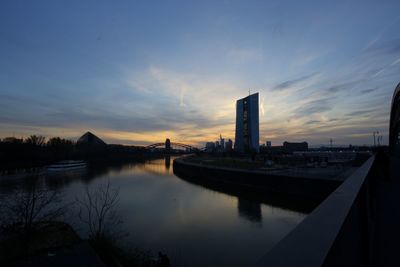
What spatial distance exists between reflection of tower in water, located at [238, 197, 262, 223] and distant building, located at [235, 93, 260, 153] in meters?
61.3

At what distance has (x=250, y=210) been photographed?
1542cm

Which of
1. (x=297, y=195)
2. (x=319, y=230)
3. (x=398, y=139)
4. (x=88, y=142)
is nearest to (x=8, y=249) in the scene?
(x=319, y=230)

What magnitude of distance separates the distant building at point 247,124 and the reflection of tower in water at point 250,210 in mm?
61260

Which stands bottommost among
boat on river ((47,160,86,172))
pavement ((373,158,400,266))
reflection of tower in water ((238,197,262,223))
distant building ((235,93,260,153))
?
reflection of tower in water ((238,197,262,223))

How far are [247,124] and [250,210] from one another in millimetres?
69689

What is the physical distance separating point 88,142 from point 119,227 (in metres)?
89.5

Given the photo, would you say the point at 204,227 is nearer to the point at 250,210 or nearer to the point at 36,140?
the point at 250,210

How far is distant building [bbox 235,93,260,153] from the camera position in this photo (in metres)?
80.6

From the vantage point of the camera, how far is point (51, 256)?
6.78m

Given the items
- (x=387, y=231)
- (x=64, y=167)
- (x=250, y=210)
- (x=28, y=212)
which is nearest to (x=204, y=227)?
(x=250, y=210)

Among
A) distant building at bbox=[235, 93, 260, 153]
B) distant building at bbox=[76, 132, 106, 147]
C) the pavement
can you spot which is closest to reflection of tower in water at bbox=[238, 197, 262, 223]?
the pavement

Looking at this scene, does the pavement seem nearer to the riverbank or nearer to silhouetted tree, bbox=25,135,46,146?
the riverbank

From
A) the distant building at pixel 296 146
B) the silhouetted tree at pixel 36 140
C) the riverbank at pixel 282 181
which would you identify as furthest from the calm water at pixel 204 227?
the distant building at pixel 296 146

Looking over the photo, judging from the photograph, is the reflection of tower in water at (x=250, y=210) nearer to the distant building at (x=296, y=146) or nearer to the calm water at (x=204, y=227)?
the calm water at (x=204, y=227)
